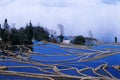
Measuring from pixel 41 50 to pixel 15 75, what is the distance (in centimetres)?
1288

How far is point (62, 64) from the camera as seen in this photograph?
898 inches

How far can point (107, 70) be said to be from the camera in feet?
67.9

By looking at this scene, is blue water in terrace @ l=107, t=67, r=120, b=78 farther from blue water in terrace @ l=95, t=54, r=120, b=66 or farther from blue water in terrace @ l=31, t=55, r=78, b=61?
blue water in terrace @ l=31, t=55, r=78, b=61

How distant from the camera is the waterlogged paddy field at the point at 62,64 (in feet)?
59.0

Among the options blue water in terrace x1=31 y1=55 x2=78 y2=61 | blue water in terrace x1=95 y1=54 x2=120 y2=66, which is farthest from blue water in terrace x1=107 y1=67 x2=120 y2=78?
blue water in terrace x1=31 y1=55 x2=78 y2=61

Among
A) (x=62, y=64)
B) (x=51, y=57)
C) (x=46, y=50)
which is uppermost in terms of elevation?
(x=46, y=50)

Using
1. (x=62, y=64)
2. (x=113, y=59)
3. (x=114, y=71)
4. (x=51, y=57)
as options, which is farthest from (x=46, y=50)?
(x=114, y=71)

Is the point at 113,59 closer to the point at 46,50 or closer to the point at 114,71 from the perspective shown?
the point at 114,71

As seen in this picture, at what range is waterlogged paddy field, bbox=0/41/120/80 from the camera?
1799cm

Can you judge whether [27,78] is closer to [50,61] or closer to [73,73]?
[73,73]

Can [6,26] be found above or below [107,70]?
above

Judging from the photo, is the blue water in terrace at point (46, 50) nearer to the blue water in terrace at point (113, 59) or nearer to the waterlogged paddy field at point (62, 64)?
the waterlogged paddy field at point (62, 64)

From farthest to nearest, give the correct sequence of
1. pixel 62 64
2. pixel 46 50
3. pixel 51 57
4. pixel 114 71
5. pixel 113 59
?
pixel 46 50
pixel 51 57
pixel 113 59
pixel 62 64
pixel 114 71

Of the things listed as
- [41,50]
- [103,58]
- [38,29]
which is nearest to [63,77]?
[103,58]
